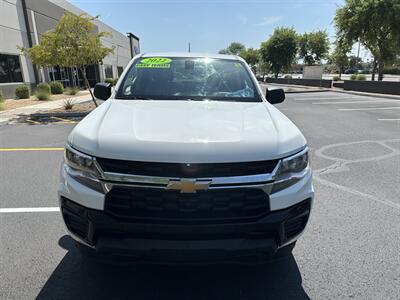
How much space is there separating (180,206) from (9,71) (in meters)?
20.5

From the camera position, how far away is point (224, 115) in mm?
2691

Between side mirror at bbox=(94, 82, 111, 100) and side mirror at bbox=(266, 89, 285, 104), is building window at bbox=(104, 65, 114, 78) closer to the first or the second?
side mirror at bbox=(94, 82, 111, 100)

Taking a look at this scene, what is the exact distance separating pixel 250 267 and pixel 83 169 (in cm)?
160

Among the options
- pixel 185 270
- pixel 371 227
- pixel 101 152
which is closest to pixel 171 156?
pixel 101 152

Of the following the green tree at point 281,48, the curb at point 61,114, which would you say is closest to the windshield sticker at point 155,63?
the curb at point 61,114

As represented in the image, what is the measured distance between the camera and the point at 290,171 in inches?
87.7

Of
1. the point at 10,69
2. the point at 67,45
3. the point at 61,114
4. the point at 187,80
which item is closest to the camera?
the point at 187,80

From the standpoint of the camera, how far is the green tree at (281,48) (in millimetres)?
35219

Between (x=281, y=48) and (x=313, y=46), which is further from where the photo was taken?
(x=313, y=46)

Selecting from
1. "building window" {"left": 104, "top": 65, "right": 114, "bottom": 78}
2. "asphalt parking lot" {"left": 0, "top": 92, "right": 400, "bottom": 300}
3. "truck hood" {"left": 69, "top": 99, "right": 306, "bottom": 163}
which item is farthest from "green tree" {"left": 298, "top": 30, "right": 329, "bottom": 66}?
"truck hood" {"left": 69, "top": 99, "right": 306, "bottom": 163}

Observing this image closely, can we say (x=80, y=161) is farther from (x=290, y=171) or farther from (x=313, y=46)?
(x=313, y=46)

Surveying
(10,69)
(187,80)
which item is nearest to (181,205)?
(187,80)

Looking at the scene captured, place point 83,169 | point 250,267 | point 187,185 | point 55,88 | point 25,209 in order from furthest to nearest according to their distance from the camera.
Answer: point 55,88, point 25,209, point 250,267, point 83,169, point 187,185

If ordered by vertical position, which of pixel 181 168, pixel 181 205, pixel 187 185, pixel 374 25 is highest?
pixel 374 25
